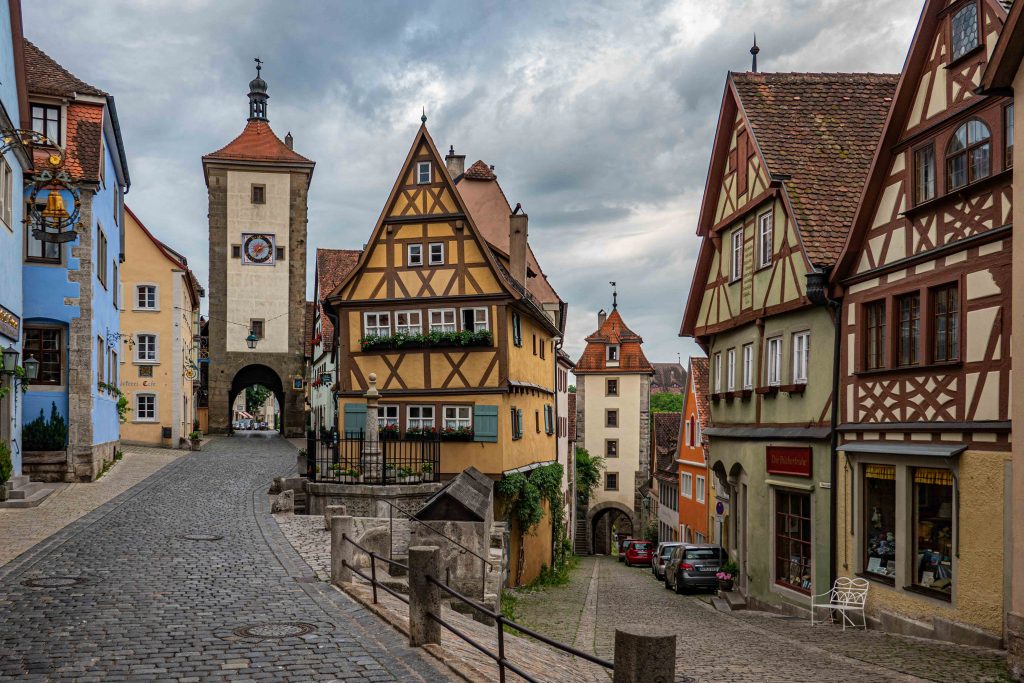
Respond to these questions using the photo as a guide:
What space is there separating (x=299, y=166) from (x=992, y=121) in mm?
44866

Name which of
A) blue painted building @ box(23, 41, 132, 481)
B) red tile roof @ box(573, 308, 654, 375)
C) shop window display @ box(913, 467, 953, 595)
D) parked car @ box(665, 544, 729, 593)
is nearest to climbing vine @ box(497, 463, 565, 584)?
parked car @ box(665, 544, 729, 593)

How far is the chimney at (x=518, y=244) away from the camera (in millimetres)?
32875

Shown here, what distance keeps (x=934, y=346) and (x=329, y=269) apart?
124 ft

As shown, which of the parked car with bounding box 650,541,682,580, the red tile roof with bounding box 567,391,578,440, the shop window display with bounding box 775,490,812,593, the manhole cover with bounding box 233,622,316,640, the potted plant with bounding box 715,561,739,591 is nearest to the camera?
the manhole cover with bounding box 233,622,316,640

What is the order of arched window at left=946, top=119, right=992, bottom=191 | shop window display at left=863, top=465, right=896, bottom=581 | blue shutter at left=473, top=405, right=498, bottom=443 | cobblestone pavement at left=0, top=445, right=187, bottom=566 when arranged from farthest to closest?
blue shutter at left=473, top=405, right=498, bottom=443
cobblestone pavement at left=0, top=445, right=187, bottom=566
shop window display at left=863, top=465, right=896, bottom=581
arched window at left=946, top=119, right=992, bottom=191

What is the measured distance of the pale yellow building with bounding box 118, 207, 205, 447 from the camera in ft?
137

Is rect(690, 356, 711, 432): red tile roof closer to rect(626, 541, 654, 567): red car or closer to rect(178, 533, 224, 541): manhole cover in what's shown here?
rect(626, 541, 654, 567): red car

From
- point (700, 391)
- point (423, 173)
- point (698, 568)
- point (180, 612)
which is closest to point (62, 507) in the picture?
point (180, 612)

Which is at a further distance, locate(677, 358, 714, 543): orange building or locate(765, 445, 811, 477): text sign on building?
locate(677, 358, 714, 543): orange building

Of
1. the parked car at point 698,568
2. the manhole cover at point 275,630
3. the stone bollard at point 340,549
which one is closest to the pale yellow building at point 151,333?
the parked car at point 698,568

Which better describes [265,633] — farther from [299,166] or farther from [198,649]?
[299,166]

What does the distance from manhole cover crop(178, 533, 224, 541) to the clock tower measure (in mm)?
36853

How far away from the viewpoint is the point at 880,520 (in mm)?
16391

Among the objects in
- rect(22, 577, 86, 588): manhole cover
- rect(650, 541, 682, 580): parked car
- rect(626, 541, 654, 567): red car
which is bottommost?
rect(626, 541, 654, 567): red car
